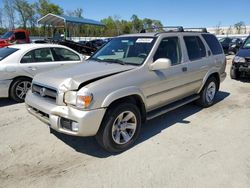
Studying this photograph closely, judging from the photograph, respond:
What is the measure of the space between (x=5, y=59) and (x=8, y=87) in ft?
2.32

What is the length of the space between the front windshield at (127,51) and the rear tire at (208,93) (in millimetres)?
2163

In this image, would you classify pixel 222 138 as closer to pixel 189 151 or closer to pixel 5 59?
pixel 189 151

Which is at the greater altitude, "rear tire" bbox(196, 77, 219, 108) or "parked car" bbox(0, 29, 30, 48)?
"parked car" bbox(0, 29, 30, 48)

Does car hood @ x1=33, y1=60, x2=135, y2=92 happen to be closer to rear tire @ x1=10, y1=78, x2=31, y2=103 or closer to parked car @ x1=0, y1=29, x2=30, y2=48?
rear tire @ x1=10, y1=78, x2=31, y2=103

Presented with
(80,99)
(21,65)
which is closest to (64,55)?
(21,65)

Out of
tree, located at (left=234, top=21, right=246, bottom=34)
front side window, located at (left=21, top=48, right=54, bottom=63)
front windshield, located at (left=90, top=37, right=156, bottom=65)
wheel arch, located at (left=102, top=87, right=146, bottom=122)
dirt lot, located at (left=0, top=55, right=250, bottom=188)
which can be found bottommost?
dirt lot, located at (left=0, top=55, right=250, bottom=188)

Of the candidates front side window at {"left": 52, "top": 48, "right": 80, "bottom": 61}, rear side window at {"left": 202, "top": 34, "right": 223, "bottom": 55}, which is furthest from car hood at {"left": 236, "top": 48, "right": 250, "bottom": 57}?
front side window at {"left": 52, "top": 48, "right": 80, "bottom": 61}

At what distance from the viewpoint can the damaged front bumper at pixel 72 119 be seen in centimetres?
334

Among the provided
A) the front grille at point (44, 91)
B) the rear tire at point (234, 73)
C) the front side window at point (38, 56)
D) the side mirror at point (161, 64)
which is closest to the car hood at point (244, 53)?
the rear tire at point (234, 73)

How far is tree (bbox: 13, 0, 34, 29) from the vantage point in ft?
164

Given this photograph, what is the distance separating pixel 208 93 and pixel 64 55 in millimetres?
4246

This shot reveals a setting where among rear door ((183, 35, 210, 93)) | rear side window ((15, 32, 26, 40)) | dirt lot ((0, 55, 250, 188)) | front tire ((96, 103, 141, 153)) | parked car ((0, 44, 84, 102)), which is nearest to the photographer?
dirt lot ((0, 55, 250, 188))

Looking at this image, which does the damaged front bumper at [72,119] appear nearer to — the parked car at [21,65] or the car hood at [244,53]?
the parked car at [21,65]

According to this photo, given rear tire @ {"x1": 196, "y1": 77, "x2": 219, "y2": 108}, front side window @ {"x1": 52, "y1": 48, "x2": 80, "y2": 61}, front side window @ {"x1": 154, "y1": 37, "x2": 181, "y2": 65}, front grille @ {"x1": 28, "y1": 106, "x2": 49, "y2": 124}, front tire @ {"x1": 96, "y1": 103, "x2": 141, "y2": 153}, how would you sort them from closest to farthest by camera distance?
front tire @ {"x1": 96, "y1": 103, "x2": 141, "y2": 153} → front grille @ {"x1": 28, "y1": 106, "x2": 49, "y2": 124} → front side window @ {"x1": 154, "y1": 37, "x2": 181, "y2": 65} → rear tire @ {"x1": 196, "y1": 77, "x2": 219, "y2": 108} → front side window @ {"x1": 52, "y1": 48, "x2": 80, "y2": 61}
